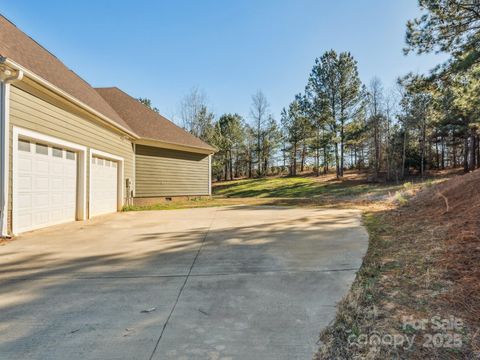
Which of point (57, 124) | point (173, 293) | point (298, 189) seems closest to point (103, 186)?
point (57, 124)

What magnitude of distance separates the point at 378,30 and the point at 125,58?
13.2 m

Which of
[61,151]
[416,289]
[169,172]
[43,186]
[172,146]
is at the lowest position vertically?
[416,289]

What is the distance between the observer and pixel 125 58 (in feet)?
51.2

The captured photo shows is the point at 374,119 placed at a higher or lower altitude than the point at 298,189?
higher

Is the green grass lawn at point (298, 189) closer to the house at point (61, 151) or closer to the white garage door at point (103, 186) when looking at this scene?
the house at point (61, 151)

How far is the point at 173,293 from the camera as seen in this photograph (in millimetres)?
2838

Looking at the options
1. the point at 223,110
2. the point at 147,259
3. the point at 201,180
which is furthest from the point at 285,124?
the point at 147,259

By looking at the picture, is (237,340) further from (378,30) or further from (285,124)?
(285,124)

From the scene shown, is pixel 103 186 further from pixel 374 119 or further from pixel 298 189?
pixel 374 119

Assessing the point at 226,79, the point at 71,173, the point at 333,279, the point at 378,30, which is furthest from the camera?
the point at 226,79

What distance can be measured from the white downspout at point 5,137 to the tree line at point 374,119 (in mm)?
11230

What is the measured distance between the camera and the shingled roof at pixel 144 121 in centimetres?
1266

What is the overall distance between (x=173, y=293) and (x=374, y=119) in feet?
87.6

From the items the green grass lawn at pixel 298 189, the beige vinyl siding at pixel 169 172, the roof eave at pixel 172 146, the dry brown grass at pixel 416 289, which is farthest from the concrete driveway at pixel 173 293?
the green grass lawn at pixel 298 189
